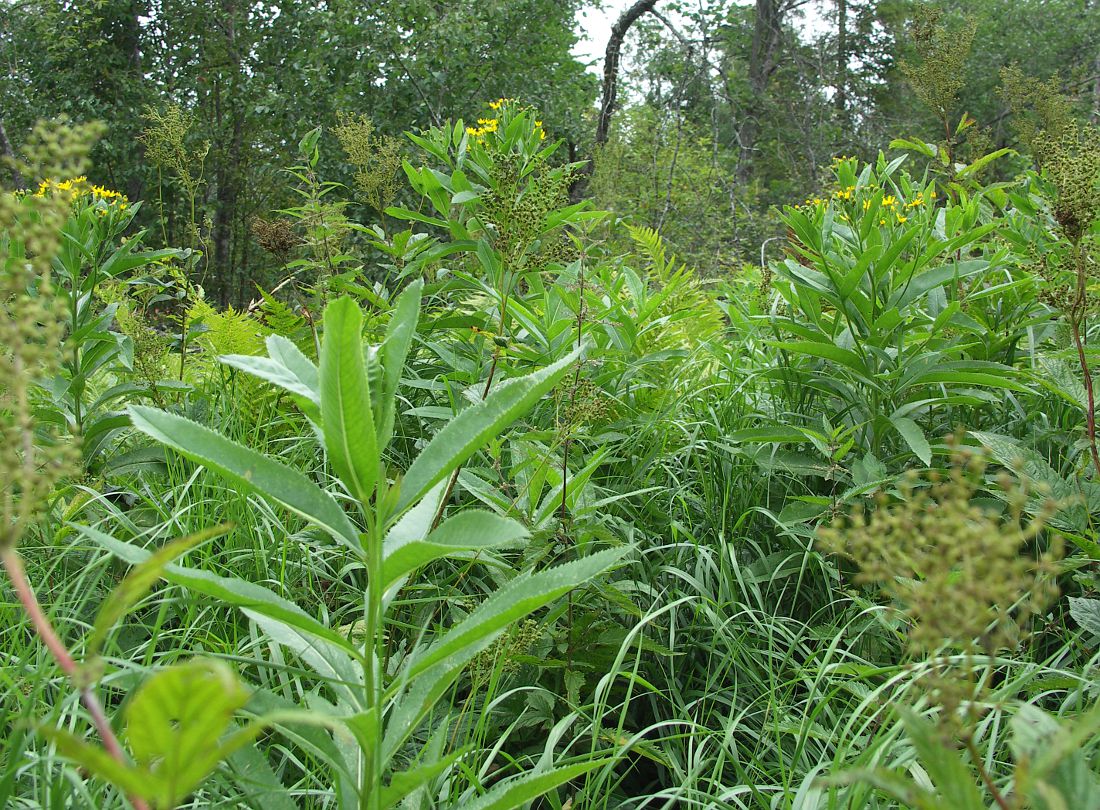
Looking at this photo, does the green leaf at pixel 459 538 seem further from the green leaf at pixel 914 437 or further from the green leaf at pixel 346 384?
the green leaf at pixel 914 437

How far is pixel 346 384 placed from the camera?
102cm

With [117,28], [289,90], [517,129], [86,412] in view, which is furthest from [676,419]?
[117,28]

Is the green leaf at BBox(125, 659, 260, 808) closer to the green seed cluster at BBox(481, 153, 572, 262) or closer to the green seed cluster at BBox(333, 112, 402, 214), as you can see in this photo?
the green seed cluster at BBox(481, 153, 572, 262)

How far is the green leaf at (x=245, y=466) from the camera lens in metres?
1.11

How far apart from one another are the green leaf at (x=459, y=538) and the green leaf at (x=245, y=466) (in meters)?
0.11

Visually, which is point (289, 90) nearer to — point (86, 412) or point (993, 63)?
point (86, 412)

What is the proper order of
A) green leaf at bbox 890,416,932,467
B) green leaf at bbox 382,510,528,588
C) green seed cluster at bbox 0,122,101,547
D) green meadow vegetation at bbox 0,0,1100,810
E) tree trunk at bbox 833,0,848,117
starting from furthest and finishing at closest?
1. tree trunk at bbox 833,0,848,117
2. green leaf at bbox 890,416,932,467
3. green leaf at bbox 382,510,528,588
4. green meadow vegetation at bbox 0,0,1100,810
5. green seed cluster at bbox 0,122,101,547

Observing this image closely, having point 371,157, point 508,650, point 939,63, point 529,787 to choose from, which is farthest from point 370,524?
point 939,63

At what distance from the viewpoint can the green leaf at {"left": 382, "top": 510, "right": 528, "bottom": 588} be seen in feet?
3.33

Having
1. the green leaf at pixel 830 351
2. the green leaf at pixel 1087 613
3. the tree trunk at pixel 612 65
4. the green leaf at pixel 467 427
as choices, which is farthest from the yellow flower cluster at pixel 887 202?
the tree trunk at pixel 612 65

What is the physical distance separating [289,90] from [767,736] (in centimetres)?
1255

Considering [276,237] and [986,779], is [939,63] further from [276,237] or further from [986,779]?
[986,779]

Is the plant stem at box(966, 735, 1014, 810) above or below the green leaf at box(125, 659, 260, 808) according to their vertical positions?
below

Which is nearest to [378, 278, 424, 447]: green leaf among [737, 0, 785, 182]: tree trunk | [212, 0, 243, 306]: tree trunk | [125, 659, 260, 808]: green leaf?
[125, 659, 260, 808]: green leaf
